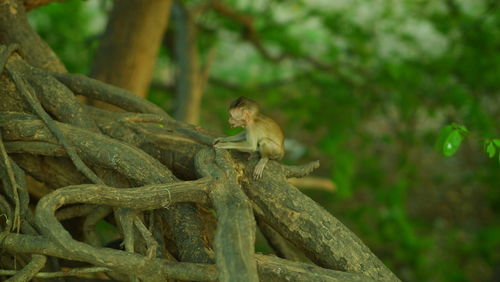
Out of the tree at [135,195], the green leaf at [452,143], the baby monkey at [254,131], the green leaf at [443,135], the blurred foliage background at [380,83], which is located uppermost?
the blurred foliage background at [380,83]

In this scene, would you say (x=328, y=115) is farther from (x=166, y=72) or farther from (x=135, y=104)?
(x=166, y=72)

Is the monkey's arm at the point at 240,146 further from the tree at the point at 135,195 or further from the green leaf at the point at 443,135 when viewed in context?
the green leaf at the point at 443,135

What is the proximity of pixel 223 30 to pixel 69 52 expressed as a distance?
212 centimetres

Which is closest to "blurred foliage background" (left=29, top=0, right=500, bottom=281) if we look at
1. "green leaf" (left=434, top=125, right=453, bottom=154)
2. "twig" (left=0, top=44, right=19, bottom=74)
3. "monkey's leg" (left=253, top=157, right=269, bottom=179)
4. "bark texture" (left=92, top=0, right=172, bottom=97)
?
"bark texture" (left=92, top=0, right=172, bottom=97)

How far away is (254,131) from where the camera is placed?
3.79 meters

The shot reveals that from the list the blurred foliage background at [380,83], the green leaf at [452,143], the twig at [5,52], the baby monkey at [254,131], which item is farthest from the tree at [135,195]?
the blurred foliage background at [380,83]

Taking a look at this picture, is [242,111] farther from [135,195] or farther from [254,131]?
[135,195]

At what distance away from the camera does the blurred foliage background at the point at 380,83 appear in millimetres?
7168

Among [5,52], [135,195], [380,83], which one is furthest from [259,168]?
[380,83]

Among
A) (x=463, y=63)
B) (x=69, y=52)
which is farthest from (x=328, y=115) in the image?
(x=69, y=52)

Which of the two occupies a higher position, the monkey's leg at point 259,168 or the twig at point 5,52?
the twig at point 5,52

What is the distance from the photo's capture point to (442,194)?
10.6 meters

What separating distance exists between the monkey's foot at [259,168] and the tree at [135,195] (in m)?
0.03

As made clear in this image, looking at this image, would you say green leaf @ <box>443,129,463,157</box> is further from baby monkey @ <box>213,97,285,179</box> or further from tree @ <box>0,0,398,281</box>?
baby monkey @ <box>213,97,285,179</box>
